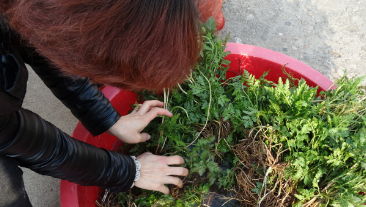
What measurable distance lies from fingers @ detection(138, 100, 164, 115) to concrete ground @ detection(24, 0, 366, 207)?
814 millimetres

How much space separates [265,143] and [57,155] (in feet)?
2.58

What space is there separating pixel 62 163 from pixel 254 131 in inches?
29.8

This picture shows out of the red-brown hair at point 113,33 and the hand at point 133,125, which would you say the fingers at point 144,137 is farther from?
the red-brown hair at point 113,33

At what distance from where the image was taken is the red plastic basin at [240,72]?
120cm

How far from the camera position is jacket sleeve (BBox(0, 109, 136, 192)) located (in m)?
0.73

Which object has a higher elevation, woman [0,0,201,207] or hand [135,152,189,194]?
woman [0,0,201,207]

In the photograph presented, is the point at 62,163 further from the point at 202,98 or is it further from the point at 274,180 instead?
the point at 274,180

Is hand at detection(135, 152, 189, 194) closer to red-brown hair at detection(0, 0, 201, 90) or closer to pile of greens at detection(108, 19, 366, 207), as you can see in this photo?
pile of greens at detection(108, 19, 366, 207)

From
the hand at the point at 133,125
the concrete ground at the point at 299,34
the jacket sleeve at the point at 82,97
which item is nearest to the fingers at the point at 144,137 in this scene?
the hand at the point at 133,125

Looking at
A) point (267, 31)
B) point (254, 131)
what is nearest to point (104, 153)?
point (254, 131)

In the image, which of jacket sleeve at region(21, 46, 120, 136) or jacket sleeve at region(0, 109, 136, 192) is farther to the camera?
jacket sleeve at region(21, 46, 120, 136)

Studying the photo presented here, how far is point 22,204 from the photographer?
0.83 m

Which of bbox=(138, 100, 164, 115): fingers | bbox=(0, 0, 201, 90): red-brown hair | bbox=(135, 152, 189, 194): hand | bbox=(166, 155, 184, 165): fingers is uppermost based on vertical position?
bbox=(0, 0, 201, 90): red-brown hair

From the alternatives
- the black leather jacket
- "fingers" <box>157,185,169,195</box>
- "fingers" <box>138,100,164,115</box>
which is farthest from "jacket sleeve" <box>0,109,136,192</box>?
"fingers" <box>138,100,164,115</box>
